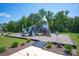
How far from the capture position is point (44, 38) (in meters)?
3.58

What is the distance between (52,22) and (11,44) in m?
0.96

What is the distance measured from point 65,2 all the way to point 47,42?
2.95 feet

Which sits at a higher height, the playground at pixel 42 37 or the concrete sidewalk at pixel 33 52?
the playground at pixel 42 37

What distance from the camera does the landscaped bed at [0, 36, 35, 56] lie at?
344cm

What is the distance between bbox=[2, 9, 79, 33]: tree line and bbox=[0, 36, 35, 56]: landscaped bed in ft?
0.69

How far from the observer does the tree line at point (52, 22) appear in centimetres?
349

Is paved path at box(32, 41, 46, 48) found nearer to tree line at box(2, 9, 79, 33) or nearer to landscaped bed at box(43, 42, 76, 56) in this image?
landscaped bed at box(43, 42, 76, 56)

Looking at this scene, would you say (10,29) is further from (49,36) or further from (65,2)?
(65,2)

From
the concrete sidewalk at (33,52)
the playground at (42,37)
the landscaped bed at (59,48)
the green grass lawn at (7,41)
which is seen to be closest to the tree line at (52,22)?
the playground at (42,37)

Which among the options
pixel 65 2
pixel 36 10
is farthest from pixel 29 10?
pixel 65 2

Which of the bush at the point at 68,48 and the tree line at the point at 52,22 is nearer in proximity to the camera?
the bush at the point at 68,48

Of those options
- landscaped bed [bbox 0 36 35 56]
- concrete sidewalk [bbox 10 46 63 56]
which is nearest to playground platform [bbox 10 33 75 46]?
landscaped bed [bbox 0 36 35 56]

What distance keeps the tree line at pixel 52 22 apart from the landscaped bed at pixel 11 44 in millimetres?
210

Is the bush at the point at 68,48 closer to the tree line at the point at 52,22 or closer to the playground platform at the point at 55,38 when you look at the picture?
the playground platform at the point at 55,38
